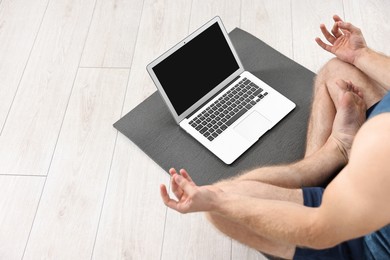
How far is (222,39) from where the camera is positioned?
184 centimetres

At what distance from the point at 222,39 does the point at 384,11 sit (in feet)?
3.07

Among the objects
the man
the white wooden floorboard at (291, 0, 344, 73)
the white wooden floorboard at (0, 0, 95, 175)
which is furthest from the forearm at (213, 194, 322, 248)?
the white wooden floorboard at (291, 0, 344, 73)

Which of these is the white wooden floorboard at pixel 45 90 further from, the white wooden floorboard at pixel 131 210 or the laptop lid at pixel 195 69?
the laptop lid at pixel 195 69

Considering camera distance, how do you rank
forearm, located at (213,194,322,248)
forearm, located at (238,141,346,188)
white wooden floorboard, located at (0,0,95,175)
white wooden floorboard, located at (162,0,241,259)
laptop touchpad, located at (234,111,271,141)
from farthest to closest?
A: white wooden floorboard, located at (0,0,95,175) → laptop touchpad, located at (234,111,271,141) → white wooden floorboard, located at (162,0,241,259) → forearm, located at (238,141,346,188) → forearm, located at (213,194,322,248)

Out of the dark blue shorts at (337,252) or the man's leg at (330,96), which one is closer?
the dark blue shorts at (337,252)

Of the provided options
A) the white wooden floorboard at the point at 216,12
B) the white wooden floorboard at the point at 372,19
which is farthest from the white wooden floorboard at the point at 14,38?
the white wooden floorboard at the point at 372,19

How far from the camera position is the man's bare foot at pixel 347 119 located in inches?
62.1

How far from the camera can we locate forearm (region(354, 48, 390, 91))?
1594mm

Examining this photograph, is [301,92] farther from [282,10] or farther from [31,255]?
[31,255]

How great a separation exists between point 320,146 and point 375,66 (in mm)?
310

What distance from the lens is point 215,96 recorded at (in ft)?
6.17

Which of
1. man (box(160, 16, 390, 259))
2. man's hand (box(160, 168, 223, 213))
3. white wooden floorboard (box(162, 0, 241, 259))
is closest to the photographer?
man (box(160, 16, 390, 259))

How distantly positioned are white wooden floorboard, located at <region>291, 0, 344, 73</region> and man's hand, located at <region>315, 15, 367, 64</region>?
1.22ft

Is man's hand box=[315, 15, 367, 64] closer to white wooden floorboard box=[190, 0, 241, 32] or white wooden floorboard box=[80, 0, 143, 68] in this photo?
white wooden floorboard box=[190, 0, 241, 32]
